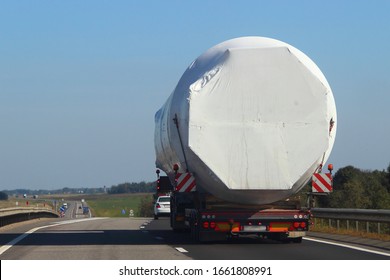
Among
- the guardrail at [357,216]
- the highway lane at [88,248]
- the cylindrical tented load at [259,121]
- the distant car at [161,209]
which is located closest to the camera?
the highway lane at [88,248]

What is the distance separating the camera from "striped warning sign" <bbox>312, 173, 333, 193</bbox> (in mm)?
20109

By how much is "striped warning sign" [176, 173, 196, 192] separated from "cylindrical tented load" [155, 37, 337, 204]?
1.35 m

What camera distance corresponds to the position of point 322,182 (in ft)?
66.2

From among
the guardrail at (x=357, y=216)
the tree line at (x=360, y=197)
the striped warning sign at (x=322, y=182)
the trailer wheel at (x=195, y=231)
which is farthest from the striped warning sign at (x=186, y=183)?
the tree line at (x=360, y=197)

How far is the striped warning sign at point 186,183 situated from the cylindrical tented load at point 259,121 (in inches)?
53.3

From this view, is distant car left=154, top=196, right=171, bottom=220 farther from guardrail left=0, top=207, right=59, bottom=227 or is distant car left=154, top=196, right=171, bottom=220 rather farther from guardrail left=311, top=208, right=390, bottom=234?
guardrail left=311, top=208, right=390, bottom=234

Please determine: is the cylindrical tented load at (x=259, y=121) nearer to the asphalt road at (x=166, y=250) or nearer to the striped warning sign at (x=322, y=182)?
the striped warning sign at (x=322, y=182)

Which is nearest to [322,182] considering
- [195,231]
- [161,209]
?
[195,231]

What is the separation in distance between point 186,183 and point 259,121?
107 inches

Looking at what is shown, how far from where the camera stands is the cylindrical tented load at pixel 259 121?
19047 millimetres

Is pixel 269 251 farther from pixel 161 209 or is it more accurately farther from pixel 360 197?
pixel 360 197

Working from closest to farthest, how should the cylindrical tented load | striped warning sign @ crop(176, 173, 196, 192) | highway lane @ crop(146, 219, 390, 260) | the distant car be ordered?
1. highway lane @ crop(146, 219, 390, 260)
2. the cylindrical tented load
3. striped warning sign @ crop(176, 173, 196, 192)
4. the distant car

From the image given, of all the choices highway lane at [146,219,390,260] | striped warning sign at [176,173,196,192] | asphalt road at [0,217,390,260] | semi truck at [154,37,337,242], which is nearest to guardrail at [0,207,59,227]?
asphalt road at [0,217,390,260]
